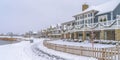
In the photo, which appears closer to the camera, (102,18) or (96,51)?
(96,51)

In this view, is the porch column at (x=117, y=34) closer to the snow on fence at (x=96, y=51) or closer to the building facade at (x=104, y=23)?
the building facade at (x=104, y=23)

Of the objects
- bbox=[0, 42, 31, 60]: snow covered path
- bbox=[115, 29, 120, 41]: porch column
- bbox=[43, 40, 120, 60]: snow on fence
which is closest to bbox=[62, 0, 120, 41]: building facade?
bbox=[115, 29, 120, 41]: porch column

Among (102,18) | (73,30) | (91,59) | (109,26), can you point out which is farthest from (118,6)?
(91,59)

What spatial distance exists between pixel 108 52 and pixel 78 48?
5627 millimetres

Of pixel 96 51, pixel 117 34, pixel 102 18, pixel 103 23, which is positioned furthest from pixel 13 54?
pixel 102 18

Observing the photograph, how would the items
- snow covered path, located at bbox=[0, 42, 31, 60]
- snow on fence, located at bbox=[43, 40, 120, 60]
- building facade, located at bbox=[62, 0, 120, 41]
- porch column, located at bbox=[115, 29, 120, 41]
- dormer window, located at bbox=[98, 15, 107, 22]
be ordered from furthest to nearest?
1. dormer window, located at bbox=[98, 15, 107, 22]
2. building facade, located at bbox=[62, 0, 120, 41]
3. porch column, located at bbox=[115, 29, 120, 41]
4. snow covered path, located at bbox=[0, 42, 31, 60]
5. snow on fence, located at bbox=[43, 40, 120, 60]

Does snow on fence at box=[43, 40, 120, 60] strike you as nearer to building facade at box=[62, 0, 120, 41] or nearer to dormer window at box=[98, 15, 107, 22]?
building facade at box=[62, 0, 120, 41]

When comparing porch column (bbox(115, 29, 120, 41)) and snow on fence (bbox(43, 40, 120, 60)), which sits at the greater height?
porch column (bbox(115, 29, 120, 41))

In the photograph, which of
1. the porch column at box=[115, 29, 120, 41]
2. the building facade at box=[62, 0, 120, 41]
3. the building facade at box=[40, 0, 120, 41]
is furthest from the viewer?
the building facade at box=[40, 0, 120, 41]

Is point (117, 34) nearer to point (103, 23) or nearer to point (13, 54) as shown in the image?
point (103, 23)

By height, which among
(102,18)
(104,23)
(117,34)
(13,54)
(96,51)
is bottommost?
(13,54)

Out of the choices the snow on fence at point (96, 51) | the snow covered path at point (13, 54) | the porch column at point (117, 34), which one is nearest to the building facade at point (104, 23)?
the porch column at point (117, 34)

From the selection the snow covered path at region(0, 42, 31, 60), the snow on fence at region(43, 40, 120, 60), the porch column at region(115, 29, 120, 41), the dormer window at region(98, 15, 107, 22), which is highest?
the dormer window at region(98, 15, 107, 22)

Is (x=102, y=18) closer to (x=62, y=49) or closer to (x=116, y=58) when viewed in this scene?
(x=62, y=49)
